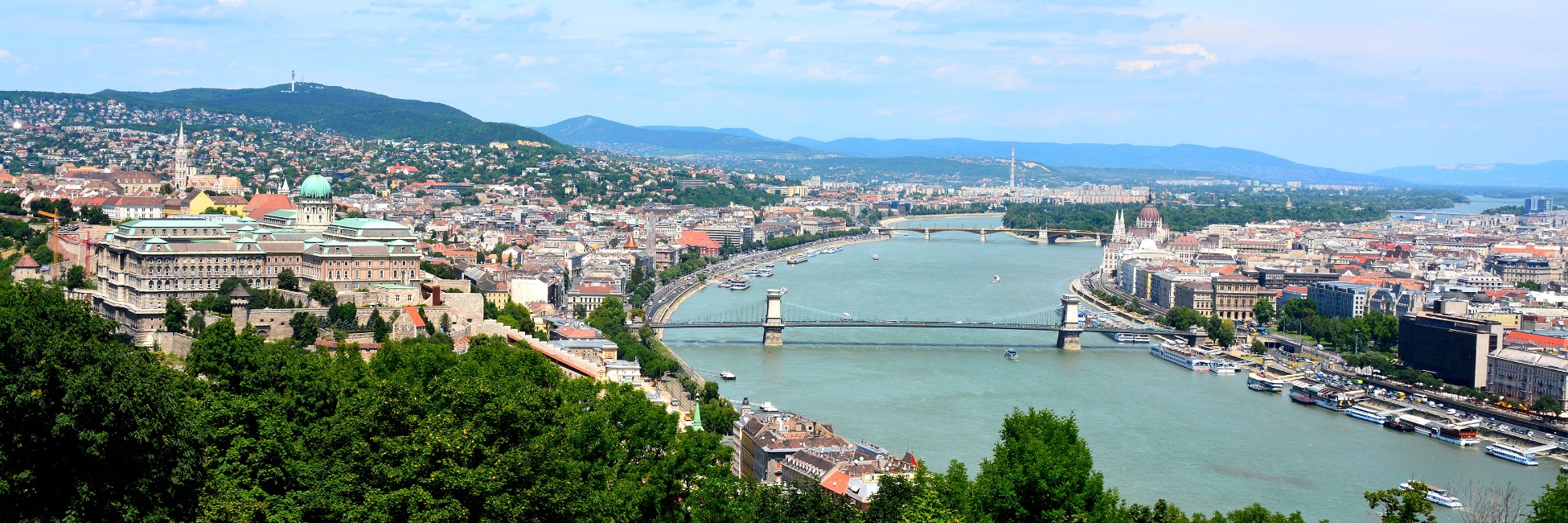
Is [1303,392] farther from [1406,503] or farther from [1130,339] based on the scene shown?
[1406,503]

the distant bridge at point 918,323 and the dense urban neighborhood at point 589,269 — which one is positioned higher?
the dense urban neighborhood at point 589,269

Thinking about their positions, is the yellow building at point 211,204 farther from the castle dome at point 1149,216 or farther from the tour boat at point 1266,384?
the castle dome at point 1149,216

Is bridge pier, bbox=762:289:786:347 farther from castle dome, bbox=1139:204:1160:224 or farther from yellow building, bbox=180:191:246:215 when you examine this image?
castle dome, bbox=1139:204:1160:224

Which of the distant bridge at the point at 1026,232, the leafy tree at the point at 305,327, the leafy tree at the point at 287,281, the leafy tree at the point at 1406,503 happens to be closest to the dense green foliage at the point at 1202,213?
the distant bridge at the point at 1026,232

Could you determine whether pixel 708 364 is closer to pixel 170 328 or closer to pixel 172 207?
pixel 170 328

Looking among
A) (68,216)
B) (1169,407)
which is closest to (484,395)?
(1169,407)

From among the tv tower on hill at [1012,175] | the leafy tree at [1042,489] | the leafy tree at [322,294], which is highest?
the tv tower on hill at [1012,175]


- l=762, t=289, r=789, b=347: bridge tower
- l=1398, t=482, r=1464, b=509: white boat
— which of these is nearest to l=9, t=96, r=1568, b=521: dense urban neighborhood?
l=762, t=289, r=789, b=347: bridge tower
